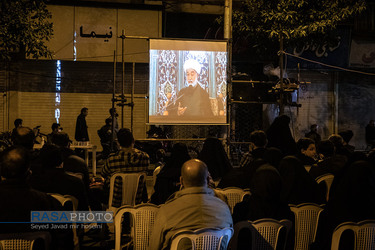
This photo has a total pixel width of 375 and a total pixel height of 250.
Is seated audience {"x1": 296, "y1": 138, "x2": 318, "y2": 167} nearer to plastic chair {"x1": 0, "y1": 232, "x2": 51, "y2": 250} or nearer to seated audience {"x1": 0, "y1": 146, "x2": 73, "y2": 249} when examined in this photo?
seated audience {"x1": 0, "y1": 146, "x2": 73, "y2": 249}

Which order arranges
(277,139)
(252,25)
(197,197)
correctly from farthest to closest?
(252,25) < (277,139) < (197,197)

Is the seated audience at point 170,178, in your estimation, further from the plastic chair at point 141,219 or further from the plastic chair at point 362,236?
the plastic chair at point 362,236

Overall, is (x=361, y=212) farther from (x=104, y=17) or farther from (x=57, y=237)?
(x=104, y=17)

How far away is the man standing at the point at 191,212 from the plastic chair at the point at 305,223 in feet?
3.74

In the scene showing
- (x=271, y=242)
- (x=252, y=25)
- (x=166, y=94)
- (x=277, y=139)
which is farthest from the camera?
(x=252, y=25)

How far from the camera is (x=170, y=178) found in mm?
5426

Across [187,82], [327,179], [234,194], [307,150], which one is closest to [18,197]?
[234,194]

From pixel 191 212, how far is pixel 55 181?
200cm

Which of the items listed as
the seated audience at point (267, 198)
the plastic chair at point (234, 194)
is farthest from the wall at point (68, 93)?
the seated audience at point (267, 198)

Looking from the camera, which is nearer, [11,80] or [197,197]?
[197,197]

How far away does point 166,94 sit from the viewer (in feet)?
31.3

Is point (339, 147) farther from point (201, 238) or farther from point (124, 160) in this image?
point (201, 238)

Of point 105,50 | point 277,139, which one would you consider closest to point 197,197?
point 277,139

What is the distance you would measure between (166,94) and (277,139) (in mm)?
2961
